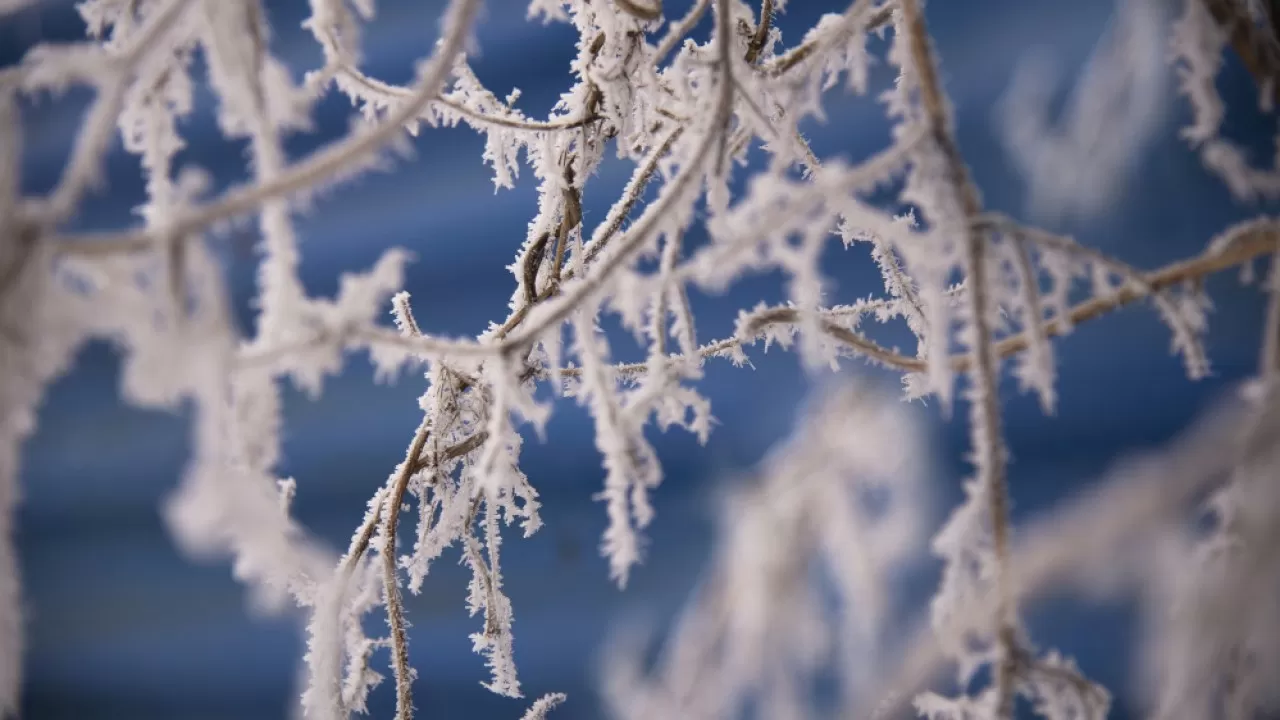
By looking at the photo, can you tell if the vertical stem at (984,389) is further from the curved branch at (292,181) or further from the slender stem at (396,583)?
the slender stem at (396,583)

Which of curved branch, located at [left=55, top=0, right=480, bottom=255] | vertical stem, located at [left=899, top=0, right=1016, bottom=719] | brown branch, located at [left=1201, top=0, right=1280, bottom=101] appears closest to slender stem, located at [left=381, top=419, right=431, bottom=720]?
curved branch, located at [left=55, top=0, right=480, bottom=255]

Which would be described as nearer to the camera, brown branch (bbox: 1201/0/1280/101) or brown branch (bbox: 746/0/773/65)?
brown branch (bbox: 1201/0/1280/101)

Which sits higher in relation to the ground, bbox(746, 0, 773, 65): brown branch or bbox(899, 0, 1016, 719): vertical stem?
bbox(746, 0, 773, 65): brown branch

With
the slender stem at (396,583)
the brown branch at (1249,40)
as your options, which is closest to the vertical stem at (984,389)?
the brown branch at (1249,40)

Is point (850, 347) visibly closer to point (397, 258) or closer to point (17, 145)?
point (397, 258)

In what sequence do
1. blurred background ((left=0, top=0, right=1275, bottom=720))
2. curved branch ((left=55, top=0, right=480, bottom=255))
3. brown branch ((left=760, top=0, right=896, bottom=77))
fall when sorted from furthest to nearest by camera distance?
blurred background ((left=0, top=0, right=1275, bottom=720)) → brown branch ((left=760, top=0, right=896, bottom=77)) → curved branch ((left=55, top=0, right=480, bottom=255))

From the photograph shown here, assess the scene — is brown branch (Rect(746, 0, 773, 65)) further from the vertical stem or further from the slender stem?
the slender stem
